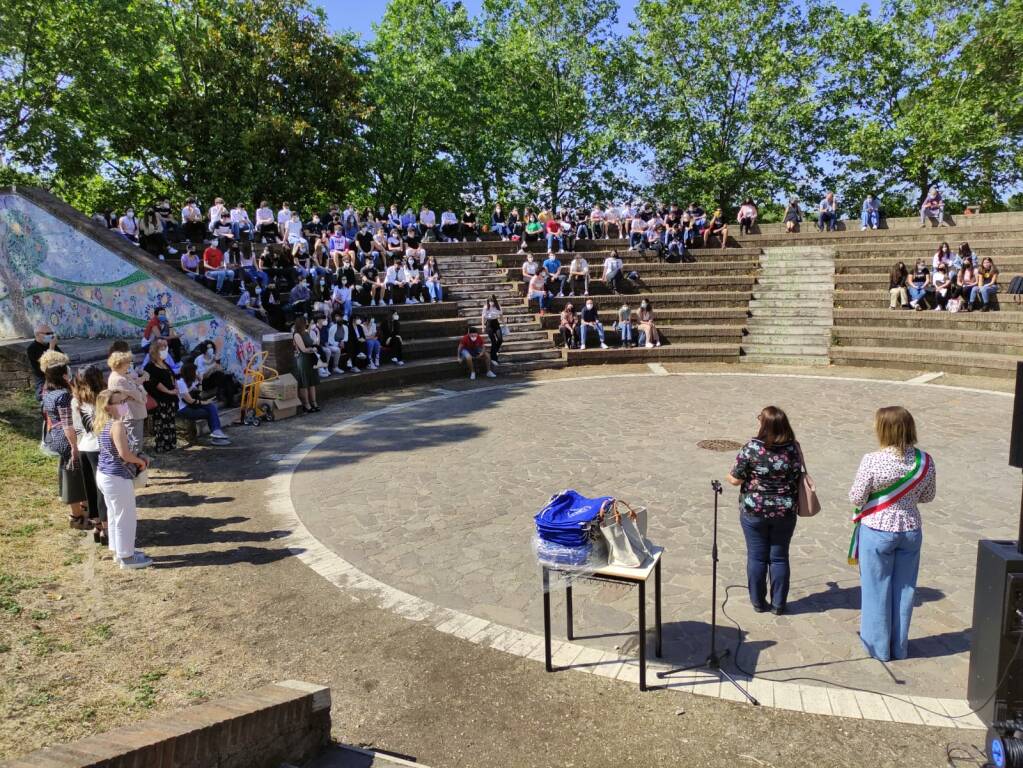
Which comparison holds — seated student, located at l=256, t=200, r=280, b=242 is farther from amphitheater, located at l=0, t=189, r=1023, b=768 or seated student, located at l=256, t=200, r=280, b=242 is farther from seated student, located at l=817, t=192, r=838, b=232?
seated student, located at l=817, t=192, r=838, b=232

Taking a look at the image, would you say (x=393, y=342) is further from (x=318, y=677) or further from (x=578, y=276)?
(x=318, y=677)

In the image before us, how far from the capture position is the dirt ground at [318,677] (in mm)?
4484

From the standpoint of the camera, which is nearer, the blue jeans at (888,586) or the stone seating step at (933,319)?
the blue jeans at (888,586)

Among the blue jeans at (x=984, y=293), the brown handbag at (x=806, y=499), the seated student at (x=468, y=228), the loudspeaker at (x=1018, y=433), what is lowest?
the brown handbag at (x=806, y=499)

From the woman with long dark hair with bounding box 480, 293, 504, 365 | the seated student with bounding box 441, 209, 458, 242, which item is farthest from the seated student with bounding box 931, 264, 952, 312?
the seated student with bounding box 441, 209, 458, 242

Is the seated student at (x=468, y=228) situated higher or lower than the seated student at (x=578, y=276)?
higher

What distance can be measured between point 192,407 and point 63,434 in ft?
14.0

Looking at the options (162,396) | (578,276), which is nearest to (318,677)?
(162,396)

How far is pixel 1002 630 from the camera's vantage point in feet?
13.5

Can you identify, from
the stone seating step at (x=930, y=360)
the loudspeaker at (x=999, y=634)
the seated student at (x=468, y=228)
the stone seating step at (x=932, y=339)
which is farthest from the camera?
the seated student at (x=468, y=228)

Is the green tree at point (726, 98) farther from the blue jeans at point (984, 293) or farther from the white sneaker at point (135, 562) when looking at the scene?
Answer: the white sneaker at point (135, 562)

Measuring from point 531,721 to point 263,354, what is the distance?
37.8 ft

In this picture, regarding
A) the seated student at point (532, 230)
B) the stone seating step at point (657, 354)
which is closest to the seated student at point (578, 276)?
the stone seating step at point (657, 354)

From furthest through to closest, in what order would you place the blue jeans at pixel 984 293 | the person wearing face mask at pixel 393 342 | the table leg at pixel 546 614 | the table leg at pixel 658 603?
the blue jeans at pixel 984 293 < the person wearing face mask at pixel 393 342 < the table leg at pixel 658 603 < the table leg at pixel 546 614
